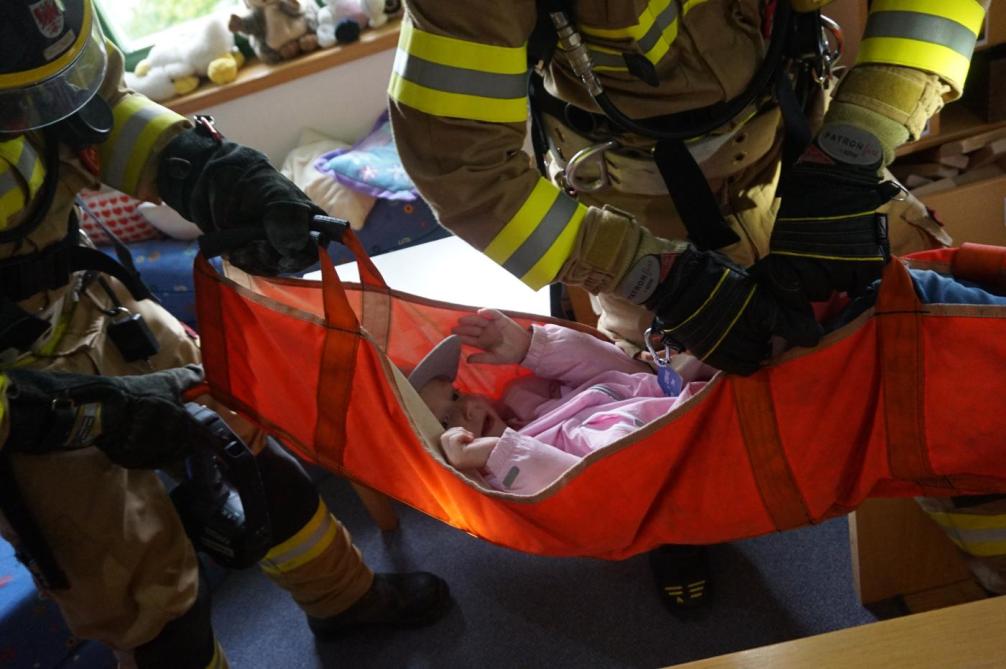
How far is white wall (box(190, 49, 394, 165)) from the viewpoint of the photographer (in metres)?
2.71

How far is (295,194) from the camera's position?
1.18 meters

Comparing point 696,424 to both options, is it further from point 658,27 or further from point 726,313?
point 658,27

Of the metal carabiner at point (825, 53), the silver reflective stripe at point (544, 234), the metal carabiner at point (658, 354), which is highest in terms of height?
the metal carabiner at point (825, 53)

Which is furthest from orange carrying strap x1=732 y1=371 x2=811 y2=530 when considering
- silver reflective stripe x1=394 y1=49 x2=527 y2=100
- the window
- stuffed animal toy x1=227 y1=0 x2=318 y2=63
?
the window

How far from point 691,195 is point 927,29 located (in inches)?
13.8

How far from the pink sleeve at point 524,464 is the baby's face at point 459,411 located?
6.1 inches

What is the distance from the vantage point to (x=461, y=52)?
86 centimetres

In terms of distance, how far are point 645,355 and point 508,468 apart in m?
0.33

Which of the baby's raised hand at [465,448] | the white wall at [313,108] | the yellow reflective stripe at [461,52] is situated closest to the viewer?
the yellow reflective stripe at [461,52]

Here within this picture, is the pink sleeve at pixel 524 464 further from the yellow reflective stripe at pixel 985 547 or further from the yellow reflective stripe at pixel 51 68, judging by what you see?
the yellow reflective stripe at pixel 51 68

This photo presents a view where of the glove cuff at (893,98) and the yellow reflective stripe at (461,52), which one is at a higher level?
the yellow reflective stripe at (461,52)

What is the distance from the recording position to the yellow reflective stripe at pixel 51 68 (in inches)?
38.5

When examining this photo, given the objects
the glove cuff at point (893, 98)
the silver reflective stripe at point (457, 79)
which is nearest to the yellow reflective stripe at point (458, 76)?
the silver reflective stripe at point (457, 79)

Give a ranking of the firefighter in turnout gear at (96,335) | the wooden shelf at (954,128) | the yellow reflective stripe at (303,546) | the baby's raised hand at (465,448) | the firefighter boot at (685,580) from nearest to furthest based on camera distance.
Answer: the firefighter in turnout gear at (96,335)
the baby's raised hand at (465,448)
the yellow reflective stripe at (303,546)
the firefighter boot at (685,580)
the wooden shelf at (954,128)
